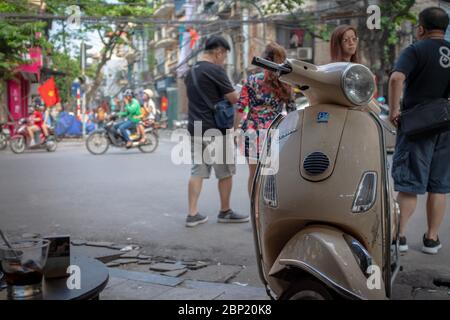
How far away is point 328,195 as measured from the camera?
2.03 m

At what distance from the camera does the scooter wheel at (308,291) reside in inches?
72.8

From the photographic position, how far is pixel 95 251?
149 inches

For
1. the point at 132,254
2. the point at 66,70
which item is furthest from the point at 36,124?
the point at 132,254

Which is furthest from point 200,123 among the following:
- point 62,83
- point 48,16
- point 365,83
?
point 62,83

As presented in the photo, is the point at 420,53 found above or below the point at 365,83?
above

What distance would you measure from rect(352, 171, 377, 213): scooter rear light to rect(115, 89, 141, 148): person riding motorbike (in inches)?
419

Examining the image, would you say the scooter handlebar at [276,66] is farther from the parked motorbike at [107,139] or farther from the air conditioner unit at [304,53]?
the air conditioner unit at [304,53]

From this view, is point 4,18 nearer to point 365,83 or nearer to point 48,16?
point 365,83

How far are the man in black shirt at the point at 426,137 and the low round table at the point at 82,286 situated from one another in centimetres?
240

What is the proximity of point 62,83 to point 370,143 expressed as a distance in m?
29.7

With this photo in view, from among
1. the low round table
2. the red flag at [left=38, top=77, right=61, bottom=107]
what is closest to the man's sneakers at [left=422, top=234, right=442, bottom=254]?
the low round table

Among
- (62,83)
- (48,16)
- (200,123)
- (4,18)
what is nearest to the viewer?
(4,18)

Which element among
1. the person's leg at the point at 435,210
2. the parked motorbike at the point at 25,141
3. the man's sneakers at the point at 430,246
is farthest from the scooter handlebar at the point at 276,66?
the parked motorbike at the point at 25,141

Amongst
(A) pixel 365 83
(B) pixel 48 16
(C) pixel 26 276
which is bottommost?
(C) pixel 26 276
